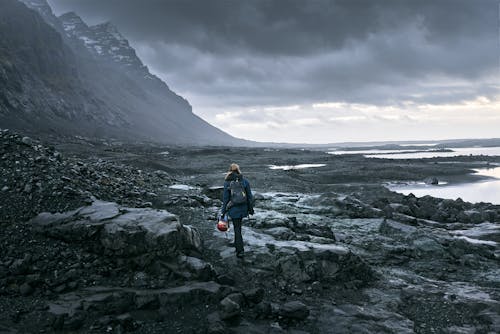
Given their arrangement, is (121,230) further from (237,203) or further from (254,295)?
(254,295)

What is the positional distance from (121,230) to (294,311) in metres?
5.09

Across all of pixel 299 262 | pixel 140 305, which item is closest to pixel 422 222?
pixel 299 262

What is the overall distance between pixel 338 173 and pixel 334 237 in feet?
114

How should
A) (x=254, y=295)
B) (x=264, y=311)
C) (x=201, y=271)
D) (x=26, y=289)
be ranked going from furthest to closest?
(x=201, y=271)
(x=254, y=295)
(x=26, y=289)
(x=264, y=311)

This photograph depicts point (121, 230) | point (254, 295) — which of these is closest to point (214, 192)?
point (121, 230)

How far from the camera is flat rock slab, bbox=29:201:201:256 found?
31.3 feet

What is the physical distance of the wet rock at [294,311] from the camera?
7957mm

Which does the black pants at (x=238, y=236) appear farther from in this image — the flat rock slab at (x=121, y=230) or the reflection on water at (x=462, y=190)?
the reflection on water at (x=462, y=190)

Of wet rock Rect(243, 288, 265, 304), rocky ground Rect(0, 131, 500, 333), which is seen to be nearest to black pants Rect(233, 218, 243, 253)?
rocky ground Rect(0, 131, 500, 333)

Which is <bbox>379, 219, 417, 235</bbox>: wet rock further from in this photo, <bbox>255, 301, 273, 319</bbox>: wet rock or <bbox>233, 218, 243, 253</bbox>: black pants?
<bbox>255, 301, 273, 319</bbox>: wet rock

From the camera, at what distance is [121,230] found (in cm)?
965

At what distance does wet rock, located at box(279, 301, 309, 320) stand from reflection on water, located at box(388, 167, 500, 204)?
2966 cm

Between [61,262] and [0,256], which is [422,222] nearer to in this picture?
[61,262]

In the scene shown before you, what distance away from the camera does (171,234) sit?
32.4 ft
